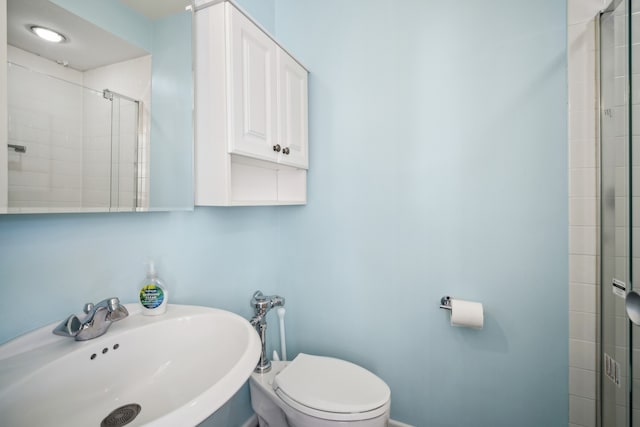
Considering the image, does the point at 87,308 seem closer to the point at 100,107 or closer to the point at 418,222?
the point at 100,107

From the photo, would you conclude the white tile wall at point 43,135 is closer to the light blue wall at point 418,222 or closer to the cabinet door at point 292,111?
the light blue wall at point 418,222

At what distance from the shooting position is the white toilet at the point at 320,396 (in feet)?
3.50

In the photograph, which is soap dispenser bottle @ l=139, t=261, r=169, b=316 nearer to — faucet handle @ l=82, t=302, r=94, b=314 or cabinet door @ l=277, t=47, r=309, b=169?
faucet handle @ l=82, t=302, r=94, b=314

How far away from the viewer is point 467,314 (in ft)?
4.14

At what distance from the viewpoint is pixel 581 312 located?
1.19 m

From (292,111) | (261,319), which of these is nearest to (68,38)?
(292,111)

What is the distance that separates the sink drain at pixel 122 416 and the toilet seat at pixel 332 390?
1.91 ft

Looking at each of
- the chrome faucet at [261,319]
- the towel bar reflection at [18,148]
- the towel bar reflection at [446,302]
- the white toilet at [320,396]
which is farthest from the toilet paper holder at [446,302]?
the towel bar reflection at [18,148]

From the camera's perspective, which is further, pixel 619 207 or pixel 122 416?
pixel 619 207

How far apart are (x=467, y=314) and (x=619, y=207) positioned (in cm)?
65

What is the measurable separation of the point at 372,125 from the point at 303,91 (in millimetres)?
417

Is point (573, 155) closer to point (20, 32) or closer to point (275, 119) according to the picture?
point (275, 119)

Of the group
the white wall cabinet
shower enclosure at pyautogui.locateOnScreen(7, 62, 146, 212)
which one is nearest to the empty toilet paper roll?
the white wall cabinet

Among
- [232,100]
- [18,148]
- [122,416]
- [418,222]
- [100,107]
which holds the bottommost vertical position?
[122,416]
